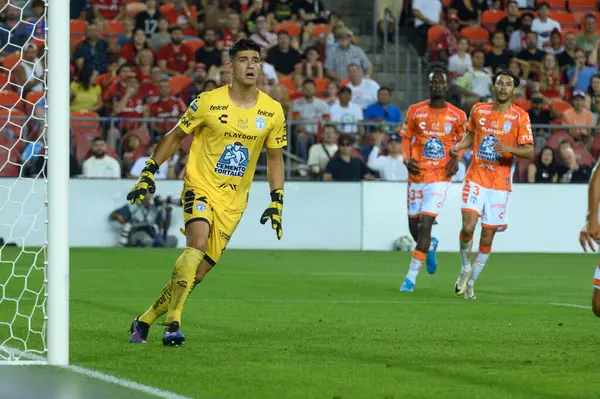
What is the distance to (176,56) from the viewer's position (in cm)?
2342

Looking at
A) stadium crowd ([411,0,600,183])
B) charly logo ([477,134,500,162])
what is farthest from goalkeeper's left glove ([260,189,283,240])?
stadium crowd ([411,0,600,183])

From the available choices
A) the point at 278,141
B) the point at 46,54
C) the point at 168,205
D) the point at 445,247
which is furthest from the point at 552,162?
the point at 46,54

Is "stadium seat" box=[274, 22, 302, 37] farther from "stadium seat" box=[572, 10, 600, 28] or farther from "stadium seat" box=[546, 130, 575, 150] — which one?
"stadium seat" box=[572, 10, 600, 28]

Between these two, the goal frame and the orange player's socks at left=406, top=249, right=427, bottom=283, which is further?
the orange player's socks at left=406, top=249, right=427, bottom=283

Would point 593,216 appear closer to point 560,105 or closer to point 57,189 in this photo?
point 57,189

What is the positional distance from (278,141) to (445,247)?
1269 centimetres

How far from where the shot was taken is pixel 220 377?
677 cm

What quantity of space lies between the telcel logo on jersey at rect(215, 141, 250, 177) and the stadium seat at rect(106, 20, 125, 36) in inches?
611

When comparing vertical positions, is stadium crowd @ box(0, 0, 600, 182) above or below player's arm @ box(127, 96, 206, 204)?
below

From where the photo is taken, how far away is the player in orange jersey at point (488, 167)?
13258mm

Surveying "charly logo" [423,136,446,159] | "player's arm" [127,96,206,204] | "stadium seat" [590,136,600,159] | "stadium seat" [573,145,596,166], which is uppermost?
"player's arm" [127,96,206,204]

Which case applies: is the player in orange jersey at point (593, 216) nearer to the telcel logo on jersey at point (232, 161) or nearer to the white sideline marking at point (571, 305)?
the telcel logo on jersey at point (232, 161)

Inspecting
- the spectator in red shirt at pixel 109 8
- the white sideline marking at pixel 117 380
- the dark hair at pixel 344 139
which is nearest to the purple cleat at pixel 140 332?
the white sideline marking at pixel 117 380

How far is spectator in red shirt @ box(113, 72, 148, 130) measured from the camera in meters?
A: 21.4
